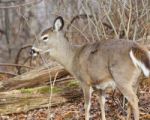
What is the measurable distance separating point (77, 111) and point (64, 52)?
1.17 metres

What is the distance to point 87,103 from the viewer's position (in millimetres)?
8352

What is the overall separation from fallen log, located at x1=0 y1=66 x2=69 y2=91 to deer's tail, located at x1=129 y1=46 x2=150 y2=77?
8.21 feet

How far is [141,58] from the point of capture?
751 centimetres

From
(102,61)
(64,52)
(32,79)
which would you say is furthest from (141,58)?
(32,79)

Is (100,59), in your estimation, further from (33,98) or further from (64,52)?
(33,98)

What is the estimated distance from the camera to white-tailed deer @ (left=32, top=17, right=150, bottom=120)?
7.62 m

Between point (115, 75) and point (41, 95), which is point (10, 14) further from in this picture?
point (115, 75)

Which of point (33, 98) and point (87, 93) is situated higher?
point (33, 98)

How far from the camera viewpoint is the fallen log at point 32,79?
32.1 feet

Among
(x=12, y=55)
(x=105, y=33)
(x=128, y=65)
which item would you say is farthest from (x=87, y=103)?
(x=12, y=55)

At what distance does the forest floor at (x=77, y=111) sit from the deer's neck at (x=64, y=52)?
2.86ft

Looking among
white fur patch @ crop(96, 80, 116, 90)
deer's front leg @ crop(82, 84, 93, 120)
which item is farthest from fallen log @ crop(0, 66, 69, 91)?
white fur patch @ crop(96, 80, 116, 90)

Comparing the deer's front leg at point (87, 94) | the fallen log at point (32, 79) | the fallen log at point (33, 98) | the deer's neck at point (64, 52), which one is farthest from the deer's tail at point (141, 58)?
the fallen log at point (32, 79)

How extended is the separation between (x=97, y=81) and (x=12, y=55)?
1112 centimetres
